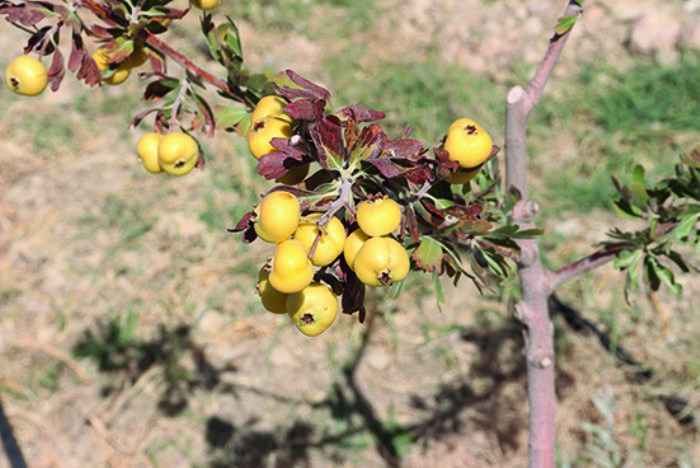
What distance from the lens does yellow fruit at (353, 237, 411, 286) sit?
0.89 meters

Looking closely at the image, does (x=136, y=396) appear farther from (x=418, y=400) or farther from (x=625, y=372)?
(x=625, y=372)

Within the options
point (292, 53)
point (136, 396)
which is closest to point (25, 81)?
point (136, 396)

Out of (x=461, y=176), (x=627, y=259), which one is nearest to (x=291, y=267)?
(x=461, y=176)

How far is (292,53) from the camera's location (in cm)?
485

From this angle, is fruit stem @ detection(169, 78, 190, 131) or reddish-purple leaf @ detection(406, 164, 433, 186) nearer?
reddish-purple leaf @ detection(406, 164, 433, 186)

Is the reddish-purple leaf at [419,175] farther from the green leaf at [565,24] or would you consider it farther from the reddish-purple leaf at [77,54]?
the reddish-purple leaf at [77,54]

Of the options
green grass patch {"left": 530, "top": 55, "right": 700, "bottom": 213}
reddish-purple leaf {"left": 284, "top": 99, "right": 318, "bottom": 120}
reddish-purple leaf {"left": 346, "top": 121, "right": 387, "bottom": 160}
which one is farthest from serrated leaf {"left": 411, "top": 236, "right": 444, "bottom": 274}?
green grass patch {"left": 530, "top": 55, "right": 700, "bottom": 213}

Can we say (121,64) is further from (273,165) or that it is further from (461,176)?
(461,176)

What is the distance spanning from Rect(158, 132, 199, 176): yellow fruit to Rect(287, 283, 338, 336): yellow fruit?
1.38ft

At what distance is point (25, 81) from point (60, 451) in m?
2.11

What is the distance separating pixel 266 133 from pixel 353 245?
26 centimetres

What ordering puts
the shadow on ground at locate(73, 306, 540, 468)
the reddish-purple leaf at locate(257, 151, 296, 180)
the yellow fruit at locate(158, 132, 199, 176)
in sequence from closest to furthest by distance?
1. the reddish-purple leaf at locate(257, 151, 296, 180)
2. the yellow fruit at locate(158, 132, 199, 176)
3. the shadow on ground at locate(73, 306, 540, 468)

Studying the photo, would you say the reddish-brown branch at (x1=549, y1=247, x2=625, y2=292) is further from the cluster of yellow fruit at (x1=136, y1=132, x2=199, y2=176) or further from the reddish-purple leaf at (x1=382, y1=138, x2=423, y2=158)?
the cluster of yellow fruit at (x1=136, y1=132, x2=199, y2=176)

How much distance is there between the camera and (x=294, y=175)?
104cm
